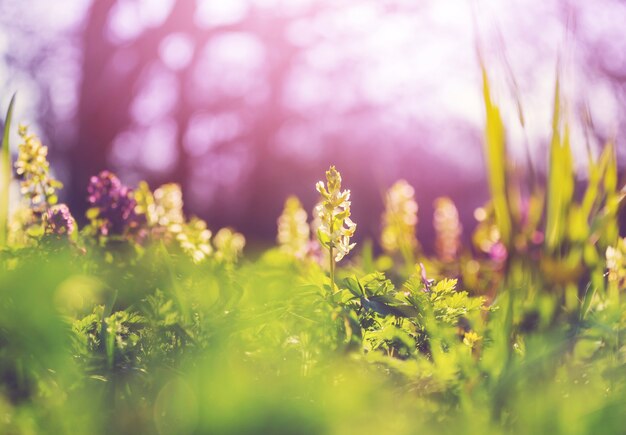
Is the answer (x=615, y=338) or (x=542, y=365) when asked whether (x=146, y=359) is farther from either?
(x=615, y=338)

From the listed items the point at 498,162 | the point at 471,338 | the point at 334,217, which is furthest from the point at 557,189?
the point at 334,217

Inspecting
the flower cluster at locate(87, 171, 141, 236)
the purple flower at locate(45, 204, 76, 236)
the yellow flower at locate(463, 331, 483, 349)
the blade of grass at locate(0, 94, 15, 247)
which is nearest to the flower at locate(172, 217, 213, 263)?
the flower cluster at locate(87, 171, 141, 236)

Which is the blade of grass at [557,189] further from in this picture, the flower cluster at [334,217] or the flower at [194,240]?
the flower at [194,240]

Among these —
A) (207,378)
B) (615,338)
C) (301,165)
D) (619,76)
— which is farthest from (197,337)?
(301,165)

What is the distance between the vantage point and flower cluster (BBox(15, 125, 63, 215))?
1.86 m

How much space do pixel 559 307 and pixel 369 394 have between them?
458 millimetres

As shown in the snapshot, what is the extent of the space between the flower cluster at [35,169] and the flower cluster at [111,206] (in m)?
0.15

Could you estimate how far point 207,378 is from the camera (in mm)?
875

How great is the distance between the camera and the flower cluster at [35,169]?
1.86 metres

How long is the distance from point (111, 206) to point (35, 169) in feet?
0.87

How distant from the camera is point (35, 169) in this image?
1.89 meters

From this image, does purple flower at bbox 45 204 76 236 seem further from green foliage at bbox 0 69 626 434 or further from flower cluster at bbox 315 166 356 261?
flower cluster at bbox 315 166 356 261

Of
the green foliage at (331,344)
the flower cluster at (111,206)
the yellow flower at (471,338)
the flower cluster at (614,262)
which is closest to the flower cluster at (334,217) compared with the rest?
the green foliage at (331,344)

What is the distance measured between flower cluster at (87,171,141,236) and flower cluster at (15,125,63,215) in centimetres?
15
